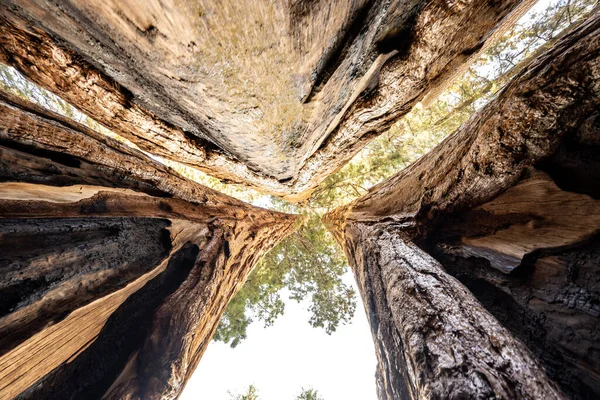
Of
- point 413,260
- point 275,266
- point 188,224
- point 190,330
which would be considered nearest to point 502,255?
point 413,260

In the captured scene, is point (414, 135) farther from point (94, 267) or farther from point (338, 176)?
point (94, 267)

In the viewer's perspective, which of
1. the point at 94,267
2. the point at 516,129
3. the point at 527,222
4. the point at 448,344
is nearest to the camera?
the point at 448,344

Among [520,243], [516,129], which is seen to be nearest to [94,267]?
[516,129]

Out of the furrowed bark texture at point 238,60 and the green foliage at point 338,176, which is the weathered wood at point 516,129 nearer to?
the furrowed bark texture at point 238,60

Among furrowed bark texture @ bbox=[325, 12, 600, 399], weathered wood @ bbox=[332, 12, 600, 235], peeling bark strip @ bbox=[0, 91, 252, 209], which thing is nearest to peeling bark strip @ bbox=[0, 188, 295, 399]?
peeling bark strip @ bbox=[0, 91, 252, 209]

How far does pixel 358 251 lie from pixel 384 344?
1662 mm

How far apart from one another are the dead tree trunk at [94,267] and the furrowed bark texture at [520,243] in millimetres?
2475

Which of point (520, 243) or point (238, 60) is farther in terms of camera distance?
point (520, 243)

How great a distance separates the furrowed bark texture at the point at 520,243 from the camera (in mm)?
1452

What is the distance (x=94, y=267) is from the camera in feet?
7.31

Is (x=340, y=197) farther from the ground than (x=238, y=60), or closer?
farther from the ground

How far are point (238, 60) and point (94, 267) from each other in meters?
2.19

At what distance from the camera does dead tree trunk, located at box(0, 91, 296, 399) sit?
1.73 m

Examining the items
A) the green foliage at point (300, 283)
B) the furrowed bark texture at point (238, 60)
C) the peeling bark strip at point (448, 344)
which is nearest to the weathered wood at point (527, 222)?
the peeling bark strip at point (448, 344)
